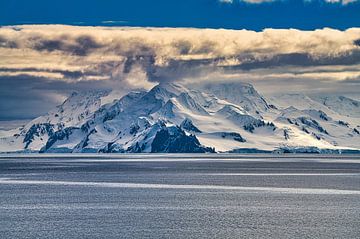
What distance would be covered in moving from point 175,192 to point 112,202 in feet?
79.9

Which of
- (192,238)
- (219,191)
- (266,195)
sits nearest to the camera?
(192,238)

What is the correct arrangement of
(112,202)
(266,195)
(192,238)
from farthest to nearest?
(266,195), (112,202), (192,238)

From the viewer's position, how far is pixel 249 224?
3002 inches

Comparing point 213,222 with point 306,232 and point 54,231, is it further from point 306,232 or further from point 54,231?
point 54,231

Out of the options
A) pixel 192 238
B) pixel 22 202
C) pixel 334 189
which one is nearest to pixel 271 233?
pixel 192 238

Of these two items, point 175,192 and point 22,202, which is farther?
point 175,192

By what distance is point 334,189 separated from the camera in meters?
132

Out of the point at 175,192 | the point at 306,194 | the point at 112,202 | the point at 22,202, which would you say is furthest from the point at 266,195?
the point at 22,202

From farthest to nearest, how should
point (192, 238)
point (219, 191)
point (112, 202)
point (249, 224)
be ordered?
1. point (219, 191)
2. point (112, 202)
3. point (249, 224)
4. point (192, 238)

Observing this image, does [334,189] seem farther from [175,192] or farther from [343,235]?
[343,235]

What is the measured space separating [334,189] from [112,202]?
4805cm

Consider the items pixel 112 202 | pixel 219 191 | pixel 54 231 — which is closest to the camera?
pixel 54 231

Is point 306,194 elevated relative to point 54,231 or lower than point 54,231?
lower

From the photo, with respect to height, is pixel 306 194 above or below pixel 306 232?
below
